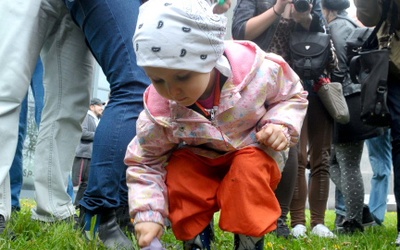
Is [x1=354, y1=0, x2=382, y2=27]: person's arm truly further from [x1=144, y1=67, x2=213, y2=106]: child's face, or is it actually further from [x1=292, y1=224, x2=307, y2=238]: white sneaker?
[x1=144, y1=67, x2=213, y2=106]: child's face

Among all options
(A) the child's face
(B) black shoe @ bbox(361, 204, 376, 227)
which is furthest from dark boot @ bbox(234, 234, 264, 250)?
(B) black shoe @ bbox(361, 204, 376, 227)

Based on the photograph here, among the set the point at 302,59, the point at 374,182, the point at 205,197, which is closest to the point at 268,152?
the point at 205,197

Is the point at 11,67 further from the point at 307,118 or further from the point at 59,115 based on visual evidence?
the point at 307,118

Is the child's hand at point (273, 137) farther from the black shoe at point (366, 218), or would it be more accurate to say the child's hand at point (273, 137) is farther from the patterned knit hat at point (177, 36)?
the black shoe at point (366, 218)

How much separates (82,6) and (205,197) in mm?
943

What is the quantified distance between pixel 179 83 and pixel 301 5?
6.37 feet

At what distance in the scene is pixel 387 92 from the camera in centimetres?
351

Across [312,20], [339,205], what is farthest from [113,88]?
[339,205]

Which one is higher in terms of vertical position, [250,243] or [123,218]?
[250,243]

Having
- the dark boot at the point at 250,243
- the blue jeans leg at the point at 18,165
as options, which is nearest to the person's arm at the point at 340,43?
the blue jeans leg at the point at 18,165

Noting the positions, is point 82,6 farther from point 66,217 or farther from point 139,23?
point 66,217

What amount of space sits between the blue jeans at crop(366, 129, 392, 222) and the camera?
2.19 metres

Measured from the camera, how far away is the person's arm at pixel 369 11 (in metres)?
3.57

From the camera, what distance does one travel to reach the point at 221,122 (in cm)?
232
